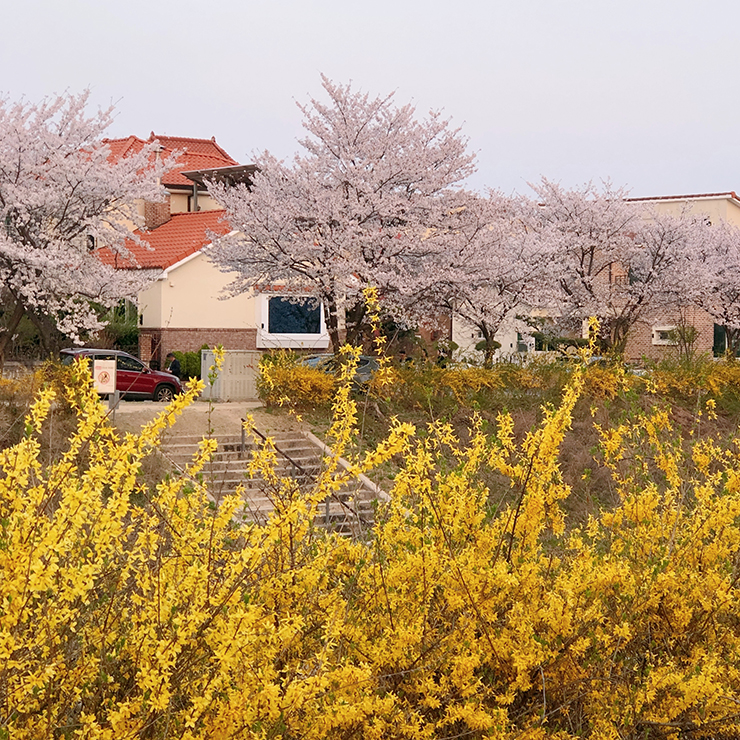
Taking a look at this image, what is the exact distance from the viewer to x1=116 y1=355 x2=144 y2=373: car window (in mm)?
21062

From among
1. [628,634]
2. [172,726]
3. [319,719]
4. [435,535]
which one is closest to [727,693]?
[628,634]

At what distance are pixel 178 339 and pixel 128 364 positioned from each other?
9.51 m

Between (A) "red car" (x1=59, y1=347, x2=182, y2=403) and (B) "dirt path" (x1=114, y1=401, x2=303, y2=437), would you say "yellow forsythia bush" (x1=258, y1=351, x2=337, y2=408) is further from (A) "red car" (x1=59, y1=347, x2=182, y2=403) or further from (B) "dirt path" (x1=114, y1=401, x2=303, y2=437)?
(A) "red car" (x1=59, y1=347, x2=182, y2=403)

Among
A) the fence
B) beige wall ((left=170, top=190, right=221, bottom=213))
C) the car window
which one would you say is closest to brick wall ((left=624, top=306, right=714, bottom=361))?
beige wall ((left=170, top=190, right=221, bottom=213))

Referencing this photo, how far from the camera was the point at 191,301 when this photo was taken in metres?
30.9

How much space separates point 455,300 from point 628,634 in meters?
18.4

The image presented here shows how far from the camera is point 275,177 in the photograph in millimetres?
21594

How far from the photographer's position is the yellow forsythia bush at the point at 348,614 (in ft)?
11.1

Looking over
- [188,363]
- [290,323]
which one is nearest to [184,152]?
[290,323]

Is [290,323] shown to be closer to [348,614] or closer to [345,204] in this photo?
[345,204]

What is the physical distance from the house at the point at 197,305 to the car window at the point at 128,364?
7.29 m

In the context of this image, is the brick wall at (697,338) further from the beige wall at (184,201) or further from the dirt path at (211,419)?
the dirt path at (211,419)

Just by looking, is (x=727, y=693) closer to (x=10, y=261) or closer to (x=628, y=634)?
(x=628, y=634)

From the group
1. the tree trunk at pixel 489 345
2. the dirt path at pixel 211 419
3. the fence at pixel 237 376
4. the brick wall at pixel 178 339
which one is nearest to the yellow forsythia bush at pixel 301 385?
the dirt path at pixel 211 419
